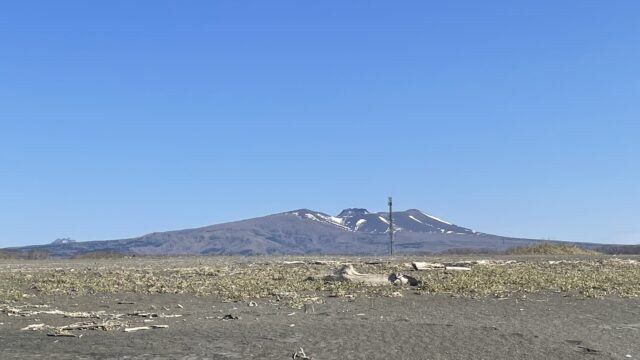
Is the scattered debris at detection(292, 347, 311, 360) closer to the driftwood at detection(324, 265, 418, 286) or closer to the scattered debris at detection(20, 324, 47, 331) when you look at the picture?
the scattered debris at detection(20, 324, 47, 331)

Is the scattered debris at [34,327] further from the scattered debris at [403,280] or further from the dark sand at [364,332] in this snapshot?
the scattered debris at [403,280]

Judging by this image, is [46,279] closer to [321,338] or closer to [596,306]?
[321,338]

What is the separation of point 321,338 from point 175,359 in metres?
2.53

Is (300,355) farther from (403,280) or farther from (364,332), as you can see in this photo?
(403,280)

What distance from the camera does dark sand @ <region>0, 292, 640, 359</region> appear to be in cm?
1066

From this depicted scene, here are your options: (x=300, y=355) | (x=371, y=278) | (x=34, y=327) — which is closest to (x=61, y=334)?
(x=34, y=327)

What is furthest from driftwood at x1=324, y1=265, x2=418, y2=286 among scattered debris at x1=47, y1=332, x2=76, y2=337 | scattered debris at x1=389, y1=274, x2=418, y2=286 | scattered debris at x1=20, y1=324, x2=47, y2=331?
scattered debris at x1=47, y1=332, x2=76, y2=337

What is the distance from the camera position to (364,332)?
40.2 ft

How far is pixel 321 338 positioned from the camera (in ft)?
38.4

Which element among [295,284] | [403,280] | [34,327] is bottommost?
[34,327]

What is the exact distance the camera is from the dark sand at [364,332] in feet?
35.0

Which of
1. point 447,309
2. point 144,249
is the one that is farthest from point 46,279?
point 144,249

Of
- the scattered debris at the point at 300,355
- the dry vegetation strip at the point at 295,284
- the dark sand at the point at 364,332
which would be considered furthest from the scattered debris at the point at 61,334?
the dry vegetation strip at the point at 295,284

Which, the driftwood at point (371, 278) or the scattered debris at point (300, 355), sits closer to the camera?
the scattered debris at point (300, 355)
